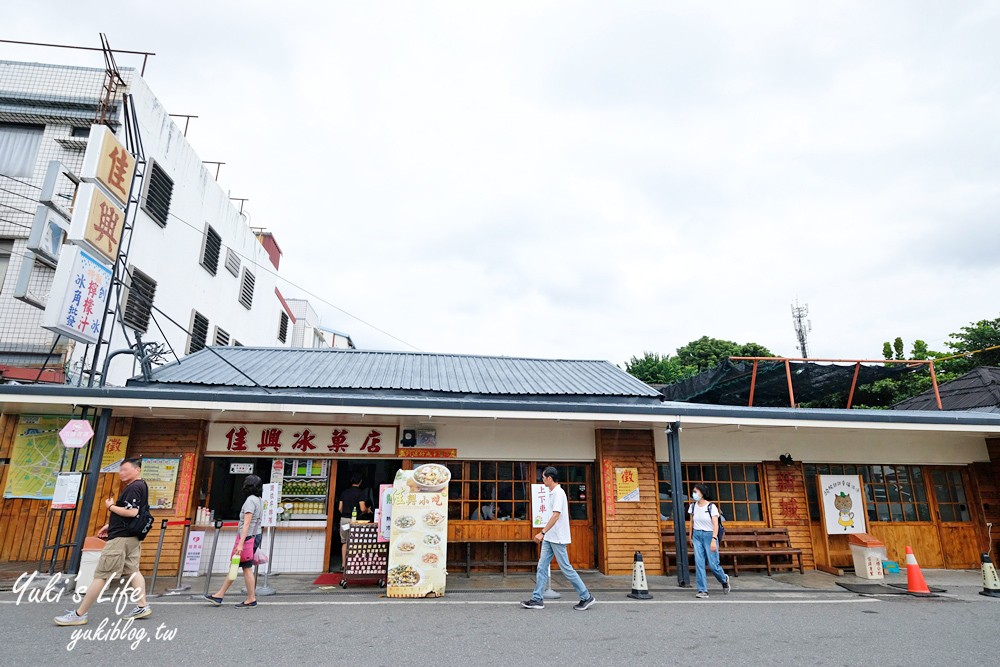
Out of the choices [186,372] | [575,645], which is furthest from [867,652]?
[186,372]

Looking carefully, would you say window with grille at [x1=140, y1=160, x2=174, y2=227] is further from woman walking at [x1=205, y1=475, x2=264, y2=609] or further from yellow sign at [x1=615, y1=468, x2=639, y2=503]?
yellow sign at [x1=615, y1=468, x2=639, y2=503]

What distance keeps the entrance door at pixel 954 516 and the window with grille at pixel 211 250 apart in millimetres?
19617

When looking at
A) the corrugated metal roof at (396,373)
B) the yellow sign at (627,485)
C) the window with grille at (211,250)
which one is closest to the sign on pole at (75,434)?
the corrugated metal roof at (396,373)

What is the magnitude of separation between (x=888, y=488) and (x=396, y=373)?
1078cm

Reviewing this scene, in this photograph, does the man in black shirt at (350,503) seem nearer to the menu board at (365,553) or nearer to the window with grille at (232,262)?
the menu board at (365,553)

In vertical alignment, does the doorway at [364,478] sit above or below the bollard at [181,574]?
above

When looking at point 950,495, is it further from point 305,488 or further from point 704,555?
point 305,488

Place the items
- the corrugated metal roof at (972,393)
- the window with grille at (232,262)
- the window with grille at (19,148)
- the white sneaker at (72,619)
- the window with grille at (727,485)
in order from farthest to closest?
the window with grille at (232,262)
the corrugated metal roof at (972,393)
the window with grille at (19,148)
the window with grille at (727,485)
the white sneaker at (72,619)

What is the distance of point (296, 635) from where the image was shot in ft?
18.2

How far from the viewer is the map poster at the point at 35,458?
9.35 m

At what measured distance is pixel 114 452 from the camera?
9.21 metres

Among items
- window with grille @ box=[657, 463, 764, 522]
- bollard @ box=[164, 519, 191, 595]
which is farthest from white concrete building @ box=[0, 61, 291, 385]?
window with grille @ box=[657, 463, 764, 522]

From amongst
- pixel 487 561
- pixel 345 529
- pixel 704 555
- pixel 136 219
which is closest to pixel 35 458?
pixel 345 529

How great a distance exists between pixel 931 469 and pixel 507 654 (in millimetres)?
11048
